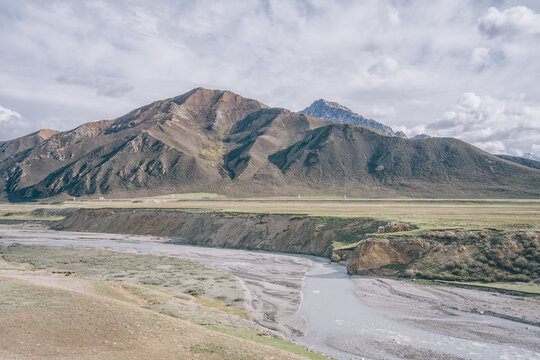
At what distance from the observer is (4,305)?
19797 mm

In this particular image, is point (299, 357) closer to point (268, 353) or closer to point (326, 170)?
point (268, 353)

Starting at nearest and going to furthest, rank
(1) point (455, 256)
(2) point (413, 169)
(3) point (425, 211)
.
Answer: (1) point (455, 256) → (3) point (425, 211) → (2) point (413, 169)

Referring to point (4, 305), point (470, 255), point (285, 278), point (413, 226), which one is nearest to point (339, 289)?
point (285, 278)

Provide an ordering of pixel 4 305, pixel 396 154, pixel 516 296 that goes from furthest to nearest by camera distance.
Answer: pixel 396 154 → pixel 516 296 → pixel 4 305

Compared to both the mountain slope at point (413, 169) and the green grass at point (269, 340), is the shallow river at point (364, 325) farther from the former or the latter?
the mountain slope at point (413, 169)

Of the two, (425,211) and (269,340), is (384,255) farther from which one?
(425,211)

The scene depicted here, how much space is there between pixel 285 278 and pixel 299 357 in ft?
68.5

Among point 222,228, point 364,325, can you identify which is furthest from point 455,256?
point 222,228

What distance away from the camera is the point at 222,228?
6756 centimetres

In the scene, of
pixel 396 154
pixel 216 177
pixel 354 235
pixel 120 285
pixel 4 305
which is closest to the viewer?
pixel 4 305

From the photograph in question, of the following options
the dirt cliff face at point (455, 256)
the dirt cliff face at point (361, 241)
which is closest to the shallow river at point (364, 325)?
the dirt cliff face at point (455, 256)

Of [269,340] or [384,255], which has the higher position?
[384,255]

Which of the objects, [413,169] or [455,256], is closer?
→ [455,256]

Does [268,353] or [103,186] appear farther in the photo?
[103,186]
